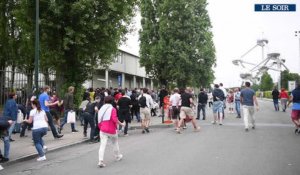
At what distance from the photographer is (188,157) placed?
10.9m

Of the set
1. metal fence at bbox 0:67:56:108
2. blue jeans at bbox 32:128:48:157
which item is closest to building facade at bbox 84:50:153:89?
metal fence at bbox 0:67:56:108

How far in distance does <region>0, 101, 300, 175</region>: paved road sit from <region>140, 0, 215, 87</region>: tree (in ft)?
110

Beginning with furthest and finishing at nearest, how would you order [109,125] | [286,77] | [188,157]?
1. [286,77]
2. [188,157]
3. [109,125]

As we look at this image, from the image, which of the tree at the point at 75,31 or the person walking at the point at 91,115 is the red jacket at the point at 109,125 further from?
the tree at the point at 75,31

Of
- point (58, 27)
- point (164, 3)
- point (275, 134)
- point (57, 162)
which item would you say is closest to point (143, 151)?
point (57, 162)

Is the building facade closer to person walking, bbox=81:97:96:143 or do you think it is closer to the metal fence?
the metal fence

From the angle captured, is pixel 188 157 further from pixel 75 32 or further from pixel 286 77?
pixel 286 77

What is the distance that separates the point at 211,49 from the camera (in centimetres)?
5203

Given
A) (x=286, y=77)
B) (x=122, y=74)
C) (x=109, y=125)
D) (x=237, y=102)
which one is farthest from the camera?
(x=286, y=77)

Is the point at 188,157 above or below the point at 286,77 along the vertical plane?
below

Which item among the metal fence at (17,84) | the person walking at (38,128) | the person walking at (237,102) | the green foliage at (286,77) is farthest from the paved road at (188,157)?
the green foliage at (286,77)

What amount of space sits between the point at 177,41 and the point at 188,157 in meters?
38.3

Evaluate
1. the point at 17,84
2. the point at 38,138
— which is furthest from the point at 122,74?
the point at 38,138

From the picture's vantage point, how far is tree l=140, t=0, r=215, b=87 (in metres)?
48.8
